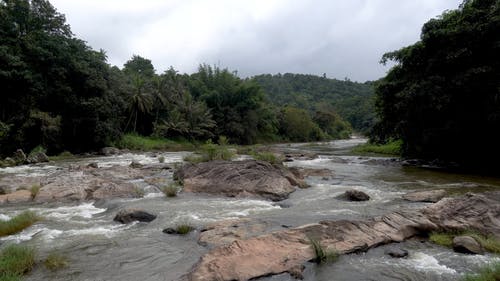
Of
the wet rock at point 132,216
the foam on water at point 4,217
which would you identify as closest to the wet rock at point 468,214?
the wet rock at point 132,216

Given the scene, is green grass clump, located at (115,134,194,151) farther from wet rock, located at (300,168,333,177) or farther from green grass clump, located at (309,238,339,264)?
green grass clump, located at (309,238,339,264)

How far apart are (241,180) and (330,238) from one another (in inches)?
267

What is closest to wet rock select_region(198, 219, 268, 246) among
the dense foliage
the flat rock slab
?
the flat rock slab

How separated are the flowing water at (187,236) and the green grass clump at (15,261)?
0.21 meters

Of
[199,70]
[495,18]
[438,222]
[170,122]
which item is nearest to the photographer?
[438,222]

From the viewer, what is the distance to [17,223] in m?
8.58

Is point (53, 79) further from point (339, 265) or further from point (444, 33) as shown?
point (339, 265)

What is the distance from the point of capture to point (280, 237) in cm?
720

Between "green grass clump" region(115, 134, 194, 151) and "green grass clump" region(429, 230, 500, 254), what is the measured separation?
121 feet

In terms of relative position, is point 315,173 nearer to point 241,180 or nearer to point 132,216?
point 241,180

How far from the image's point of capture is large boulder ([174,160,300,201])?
1302 cm

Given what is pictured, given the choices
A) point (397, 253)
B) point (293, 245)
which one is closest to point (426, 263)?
point (397, 253)

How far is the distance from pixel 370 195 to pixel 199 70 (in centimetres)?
5061

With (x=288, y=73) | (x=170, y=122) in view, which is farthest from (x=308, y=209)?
(x=288, y=73)
